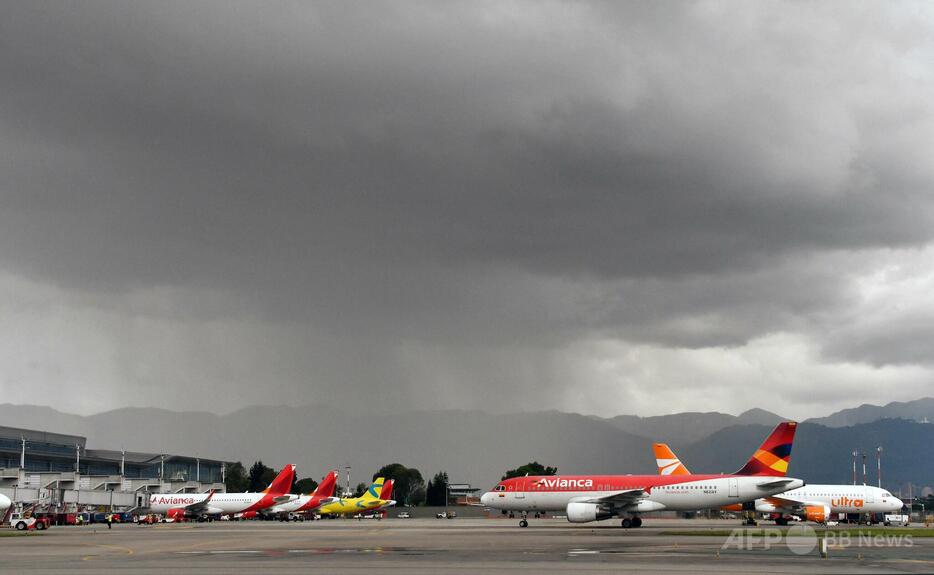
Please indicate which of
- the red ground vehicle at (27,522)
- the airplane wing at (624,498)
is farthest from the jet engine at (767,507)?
the red ground vehicle at (27,522)

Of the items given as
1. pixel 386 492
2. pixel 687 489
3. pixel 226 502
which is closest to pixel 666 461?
pixel 687 489

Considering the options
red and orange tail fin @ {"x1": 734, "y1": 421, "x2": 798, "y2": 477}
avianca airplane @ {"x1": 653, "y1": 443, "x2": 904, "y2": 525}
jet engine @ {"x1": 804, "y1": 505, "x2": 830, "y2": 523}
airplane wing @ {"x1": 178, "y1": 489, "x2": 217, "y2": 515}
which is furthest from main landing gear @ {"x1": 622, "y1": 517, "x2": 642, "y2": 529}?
airplane wing @ {"x1": 178, "y1": 489, "x2": 217, "y2": 515}

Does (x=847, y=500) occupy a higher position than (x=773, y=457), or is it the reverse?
(x=773, y=457)

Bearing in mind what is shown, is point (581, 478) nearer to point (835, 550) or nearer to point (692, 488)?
point (692, 488)

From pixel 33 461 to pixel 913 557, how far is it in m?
174

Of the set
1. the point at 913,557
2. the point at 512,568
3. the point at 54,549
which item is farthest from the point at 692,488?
the point at 54,549

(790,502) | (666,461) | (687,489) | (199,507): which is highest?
(666,461)

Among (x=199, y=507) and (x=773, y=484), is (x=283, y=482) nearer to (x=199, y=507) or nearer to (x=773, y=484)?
(x=199, y=507)

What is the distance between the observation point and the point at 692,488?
78.2m

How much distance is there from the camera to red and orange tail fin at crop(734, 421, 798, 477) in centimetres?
7875

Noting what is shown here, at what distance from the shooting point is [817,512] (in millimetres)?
85188

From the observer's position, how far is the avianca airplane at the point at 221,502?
11256cm

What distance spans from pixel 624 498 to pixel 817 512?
22.4m

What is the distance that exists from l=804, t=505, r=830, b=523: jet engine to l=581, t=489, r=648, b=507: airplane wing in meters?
20.0
